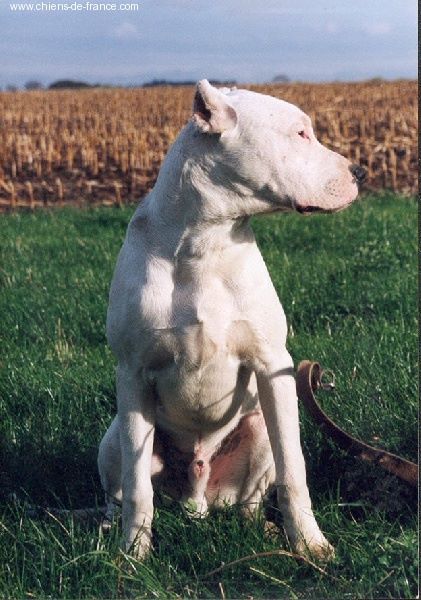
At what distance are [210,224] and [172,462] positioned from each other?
1.07m

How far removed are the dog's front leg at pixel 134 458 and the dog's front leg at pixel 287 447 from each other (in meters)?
0.45

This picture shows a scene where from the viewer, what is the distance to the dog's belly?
3445 mm

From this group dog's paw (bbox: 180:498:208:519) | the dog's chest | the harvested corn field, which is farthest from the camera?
the harvested corn field

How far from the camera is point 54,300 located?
678cm

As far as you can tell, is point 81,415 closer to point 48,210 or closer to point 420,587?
point 420,587

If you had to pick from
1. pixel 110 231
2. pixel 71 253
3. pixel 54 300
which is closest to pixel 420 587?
pixel 54 300

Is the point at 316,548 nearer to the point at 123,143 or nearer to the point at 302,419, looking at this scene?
the point at 302,419

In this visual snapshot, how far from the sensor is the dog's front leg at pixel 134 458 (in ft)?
11.6

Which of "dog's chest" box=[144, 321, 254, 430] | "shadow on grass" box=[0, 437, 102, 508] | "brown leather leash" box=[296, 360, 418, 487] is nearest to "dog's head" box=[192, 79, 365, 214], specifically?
"dog's chest" box=[144, 321, 254, 430]

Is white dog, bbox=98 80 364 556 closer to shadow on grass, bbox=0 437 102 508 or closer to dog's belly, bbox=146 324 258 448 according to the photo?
dog's belly, bbox=146 324 258 448

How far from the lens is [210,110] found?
129 inches

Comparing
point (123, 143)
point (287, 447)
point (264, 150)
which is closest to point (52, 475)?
point (287, 447)

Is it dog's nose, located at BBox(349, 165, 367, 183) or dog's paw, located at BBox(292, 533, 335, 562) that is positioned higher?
dog's nose, located at BBox(349, 165, 367, 183)

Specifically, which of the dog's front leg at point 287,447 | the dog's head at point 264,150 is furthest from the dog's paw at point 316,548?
the dog's head at point 264,150
